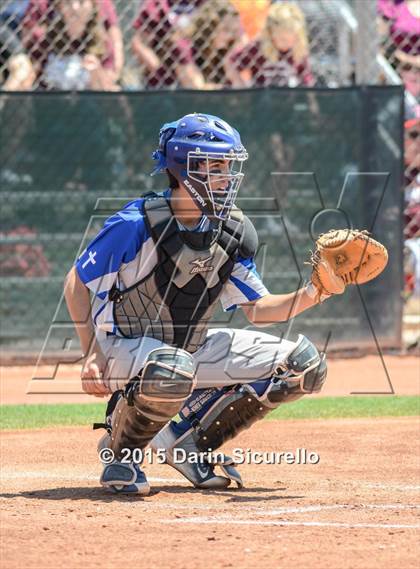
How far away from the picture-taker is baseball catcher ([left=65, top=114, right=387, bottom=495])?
4.48 m

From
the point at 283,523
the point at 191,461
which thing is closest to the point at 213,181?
the point at 191,461

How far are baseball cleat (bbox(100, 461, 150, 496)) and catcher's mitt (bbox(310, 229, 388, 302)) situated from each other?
109 centimetres

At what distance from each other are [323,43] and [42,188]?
3.70 meters

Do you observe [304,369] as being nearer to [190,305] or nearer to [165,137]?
[190,305]

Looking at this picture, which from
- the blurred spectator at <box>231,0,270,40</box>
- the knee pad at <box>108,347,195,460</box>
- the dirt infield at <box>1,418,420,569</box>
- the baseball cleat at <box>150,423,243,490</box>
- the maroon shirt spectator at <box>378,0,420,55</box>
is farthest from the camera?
the maroon shirt spectator at <box>378,0,420,55</box>

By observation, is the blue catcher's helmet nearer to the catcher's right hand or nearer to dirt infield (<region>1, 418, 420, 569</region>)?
the catcher's right hand

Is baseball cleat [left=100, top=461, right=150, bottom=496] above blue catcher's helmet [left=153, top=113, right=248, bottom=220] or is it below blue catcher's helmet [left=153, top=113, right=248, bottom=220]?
below

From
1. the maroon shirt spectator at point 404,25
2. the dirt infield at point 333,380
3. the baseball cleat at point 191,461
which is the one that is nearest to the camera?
the baseball cleat at point 191,461

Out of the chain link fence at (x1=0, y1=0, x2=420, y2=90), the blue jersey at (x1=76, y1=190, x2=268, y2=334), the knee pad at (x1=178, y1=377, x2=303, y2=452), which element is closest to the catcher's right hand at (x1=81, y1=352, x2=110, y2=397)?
the blue jersey at (x1=76, y1=190, x2=268, y2=334)

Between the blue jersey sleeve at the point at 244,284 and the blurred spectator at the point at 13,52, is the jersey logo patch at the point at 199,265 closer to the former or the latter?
the blue jersey sleeve at the point at 244,284

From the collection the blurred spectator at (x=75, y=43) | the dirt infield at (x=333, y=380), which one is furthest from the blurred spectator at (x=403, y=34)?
the dirt infield at (x=333, y=380)

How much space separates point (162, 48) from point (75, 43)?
73 cm

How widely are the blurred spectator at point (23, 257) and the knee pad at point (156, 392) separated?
4.32 metres

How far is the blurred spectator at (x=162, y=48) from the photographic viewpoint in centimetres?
908
